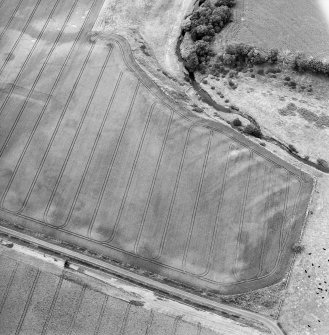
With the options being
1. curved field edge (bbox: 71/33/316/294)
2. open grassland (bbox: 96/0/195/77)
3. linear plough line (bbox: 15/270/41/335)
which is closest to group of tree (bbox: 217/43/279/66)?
open grassland (bbox: 96/0/195/77)

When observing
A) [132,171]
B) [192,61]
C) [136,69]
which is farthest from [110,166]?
[192,61]

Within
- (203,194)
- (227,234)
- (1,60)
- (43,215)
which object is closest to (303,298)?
(227,234)

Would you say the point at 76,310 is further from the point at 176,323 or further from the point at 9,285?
the point at 176,323

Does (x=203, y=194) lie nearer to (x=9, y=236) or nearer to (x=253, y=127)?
(x=253, y=127)

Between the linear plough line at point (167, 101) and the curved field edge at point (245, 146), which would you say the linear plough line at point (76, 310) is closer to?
the curved field edge at point (245, 146)

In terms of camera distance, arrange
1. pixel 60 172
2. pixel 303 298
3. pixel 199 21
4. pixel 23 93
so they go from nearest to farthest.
A: pixel 303 298, pixel 60 172, pixel 23 93, pixel 199 21

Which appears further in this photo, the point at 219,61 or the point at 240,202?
the point at 219,61
